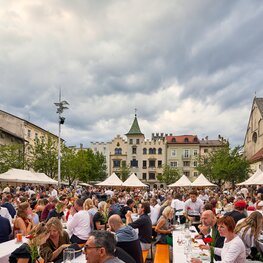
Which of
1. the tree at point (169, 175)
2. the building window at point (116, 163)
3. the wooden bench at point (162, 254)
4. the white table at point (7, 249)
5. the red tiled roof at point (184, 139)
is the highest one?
the red tiled roof at point (184, 139)

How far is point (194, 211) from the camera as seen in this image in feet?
44.6

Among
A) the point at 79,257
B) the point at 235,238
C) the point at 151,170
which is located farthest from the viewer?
the point at 151,170

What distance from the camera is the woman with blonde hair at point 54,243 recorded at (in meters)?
5.91

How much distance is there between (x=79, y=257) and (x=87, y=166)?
196 feet

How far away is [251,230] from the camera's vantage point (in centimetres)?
645

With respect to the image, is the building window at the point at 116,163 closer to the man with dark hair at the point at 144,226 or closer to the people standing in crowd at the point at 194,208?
the people standing in crowd at the point at 194,208

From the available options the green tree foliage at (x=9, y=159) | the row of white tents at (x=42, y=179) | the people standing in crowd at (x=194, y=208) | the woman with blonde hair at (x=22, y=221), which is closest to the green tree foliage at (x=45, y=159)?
the green tree foliage at (x=9, y=159)

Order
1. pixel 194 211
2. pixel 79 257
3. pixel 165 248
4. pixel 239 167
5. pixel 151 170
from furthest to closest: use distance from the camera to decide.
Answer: pixel 151 170 → pixel 239 167 → pixel 194 211 → pixel 165 248 → pixel 79 257

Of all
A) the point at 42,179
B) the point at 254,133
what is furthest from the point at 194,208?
the point at 254,133

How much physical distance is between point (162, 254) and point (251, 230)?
11.4 ft

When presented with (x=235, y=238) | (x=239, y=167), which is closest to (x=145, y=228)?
(x=235, y=238)

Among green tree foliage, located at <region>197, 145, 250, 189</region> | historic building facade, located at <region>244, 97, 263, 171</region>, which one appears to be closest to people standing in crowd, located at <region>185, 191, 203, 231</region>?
green tree foliage, located at <region>197, 145, 250, 189</region>

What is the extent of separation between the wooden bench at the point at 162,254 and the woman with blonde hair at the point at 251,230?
2588mm

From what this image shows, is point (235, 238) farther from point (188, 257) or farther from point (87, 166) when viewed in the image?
point (87, 166)
